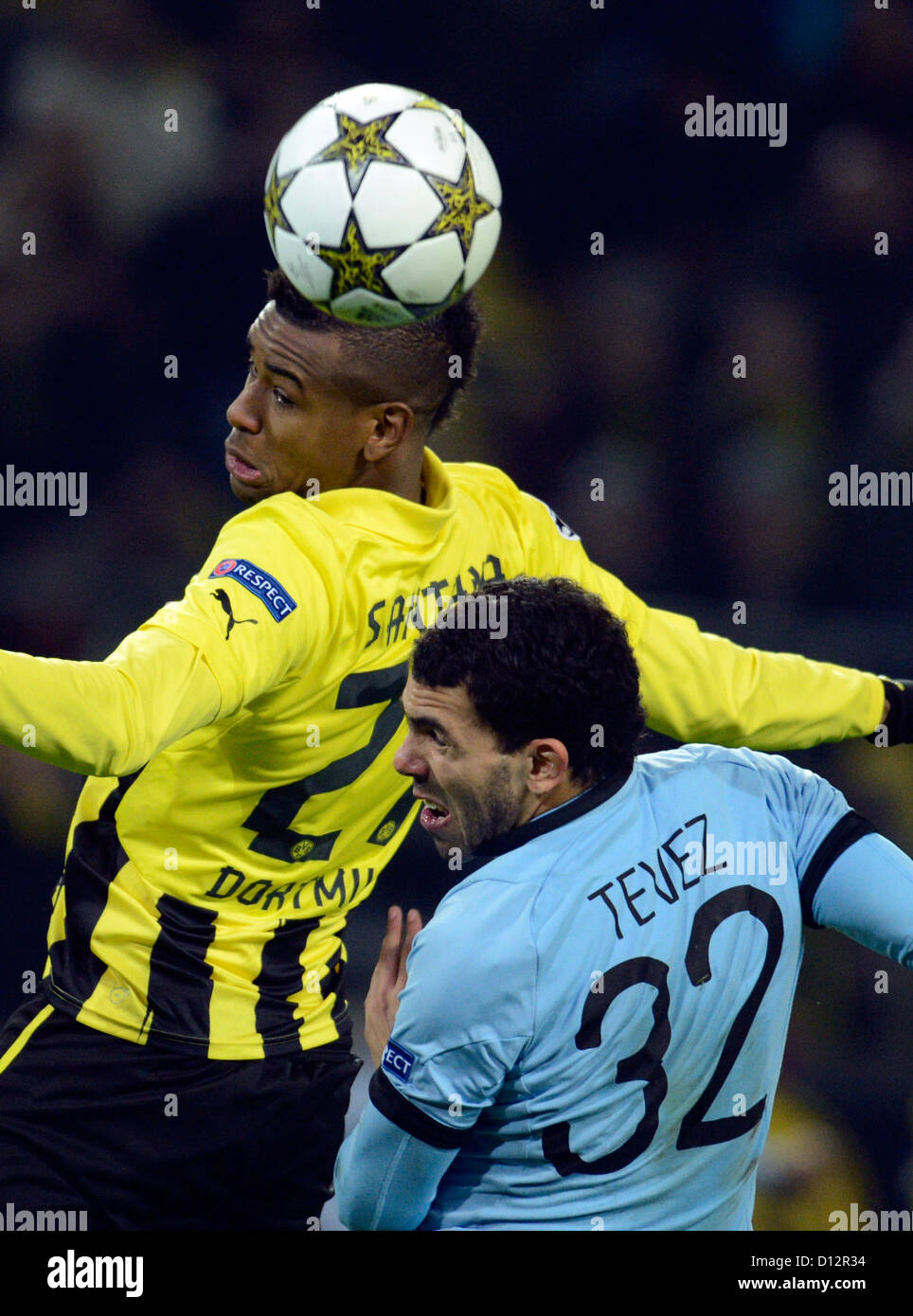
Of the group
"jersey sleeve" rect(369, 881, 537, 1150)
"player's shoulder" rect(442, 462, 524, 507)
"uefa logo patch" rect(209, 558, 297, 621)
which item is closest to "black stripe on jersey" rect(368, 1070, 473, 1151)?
"jersey sleeve" rect(369, 881, 537, 1150)

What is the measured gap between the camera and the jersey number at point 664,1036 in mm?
1906

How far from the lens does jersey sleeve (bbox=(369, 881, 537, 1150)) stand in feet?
5.96

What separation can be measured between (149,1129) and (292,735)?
2.47ft

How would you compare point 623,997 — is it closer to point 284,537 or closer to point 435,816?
point 435,816

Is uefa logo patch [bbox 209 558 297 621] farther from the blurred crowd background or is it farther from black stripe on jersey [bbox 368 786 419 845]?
the blurred crowd background

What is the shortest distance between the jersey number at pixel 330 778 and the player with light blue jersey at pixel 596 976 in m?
0.41

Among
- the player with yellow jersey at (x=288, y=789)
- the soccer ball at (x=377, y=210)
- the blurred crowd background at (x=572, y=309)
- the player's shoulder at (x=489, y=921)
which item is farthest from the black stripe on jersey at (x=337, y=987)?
the blurred crowd background at (x=572, y=309)

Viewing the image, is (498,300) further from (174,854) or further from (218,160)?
(174,854)

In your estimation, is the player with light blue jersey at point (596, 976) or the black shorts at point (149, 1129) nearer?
the player with light blue jersey at point (596, 976)

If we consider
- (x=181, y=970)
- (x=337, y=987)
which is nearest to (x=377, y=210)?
(x=181, y=970)

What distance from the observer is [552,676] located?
6.46 ft

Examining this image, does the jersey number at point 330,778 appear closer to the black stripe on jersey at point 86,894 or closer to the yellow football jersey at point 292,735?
the yellow football jersey at point 292,735

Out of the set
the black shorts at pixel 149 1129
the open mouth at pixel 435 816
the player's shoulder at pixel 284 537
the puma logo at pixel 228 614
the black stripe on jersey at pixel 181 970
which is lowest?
the black shorts at pixel 149 1129

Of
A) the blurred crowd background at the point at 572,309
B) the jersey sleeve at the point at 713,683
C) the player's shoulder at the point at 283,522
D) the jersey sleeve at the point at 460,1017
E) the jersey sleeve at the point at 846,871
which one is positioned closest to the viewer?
the jersey sleeve at the point at 460,1017
